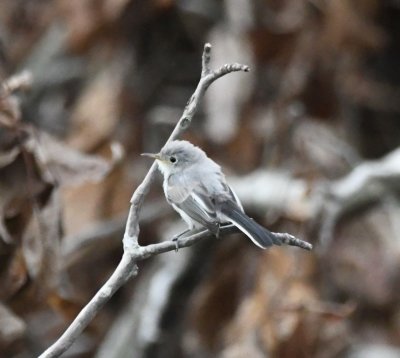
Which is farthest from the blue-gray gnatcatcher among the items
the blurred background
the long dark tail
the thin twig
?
the blurred background

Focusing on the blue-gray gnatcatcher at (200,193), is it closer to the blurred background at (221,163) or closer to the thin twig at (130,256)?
the thin twig at (130,256)

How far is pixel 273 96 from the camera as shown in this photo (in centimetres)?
768

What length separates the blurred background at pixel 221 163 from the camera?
16.0 feet

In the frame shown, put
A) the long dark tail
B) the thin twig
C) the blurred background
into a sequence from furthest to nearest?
the blurred background < the long dark tail < the thin twig

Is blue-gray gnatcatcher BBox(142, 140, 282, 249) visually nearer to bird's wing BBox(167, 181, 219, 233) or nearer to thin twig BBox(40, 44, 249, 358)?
bird's wing BBox(167, 181, 219, 233)

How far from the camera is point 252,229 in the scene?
3.01 metres

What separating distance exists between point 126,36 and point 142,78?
0.38 m

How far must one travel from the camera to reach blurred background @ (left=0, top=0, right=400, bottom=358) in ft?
16.0

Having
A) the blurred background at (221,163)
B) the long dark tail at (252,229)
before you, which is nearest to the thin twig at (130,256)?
the long dark tail at (252,229)

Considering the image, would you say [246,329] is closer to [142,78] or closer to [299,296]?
[299,296]

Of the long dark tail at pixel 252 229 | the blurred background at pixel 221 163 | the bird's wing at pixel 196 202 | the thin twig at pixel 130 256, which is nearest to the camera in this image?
the thin twig at pixel 130 256

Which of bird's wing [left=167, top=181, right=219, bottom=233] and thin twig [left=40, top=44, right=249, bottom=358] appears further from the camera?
bird's wing [left=167, top=181, right=219, bottom=233]

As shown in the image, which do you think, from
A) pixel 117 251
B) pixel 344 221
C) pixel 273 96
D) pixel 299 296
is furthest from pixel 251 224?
pixel 273 96

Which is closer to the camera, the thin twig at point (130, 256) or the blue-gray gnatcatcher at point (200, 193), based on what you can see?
the thin twig at point (130, 256)
